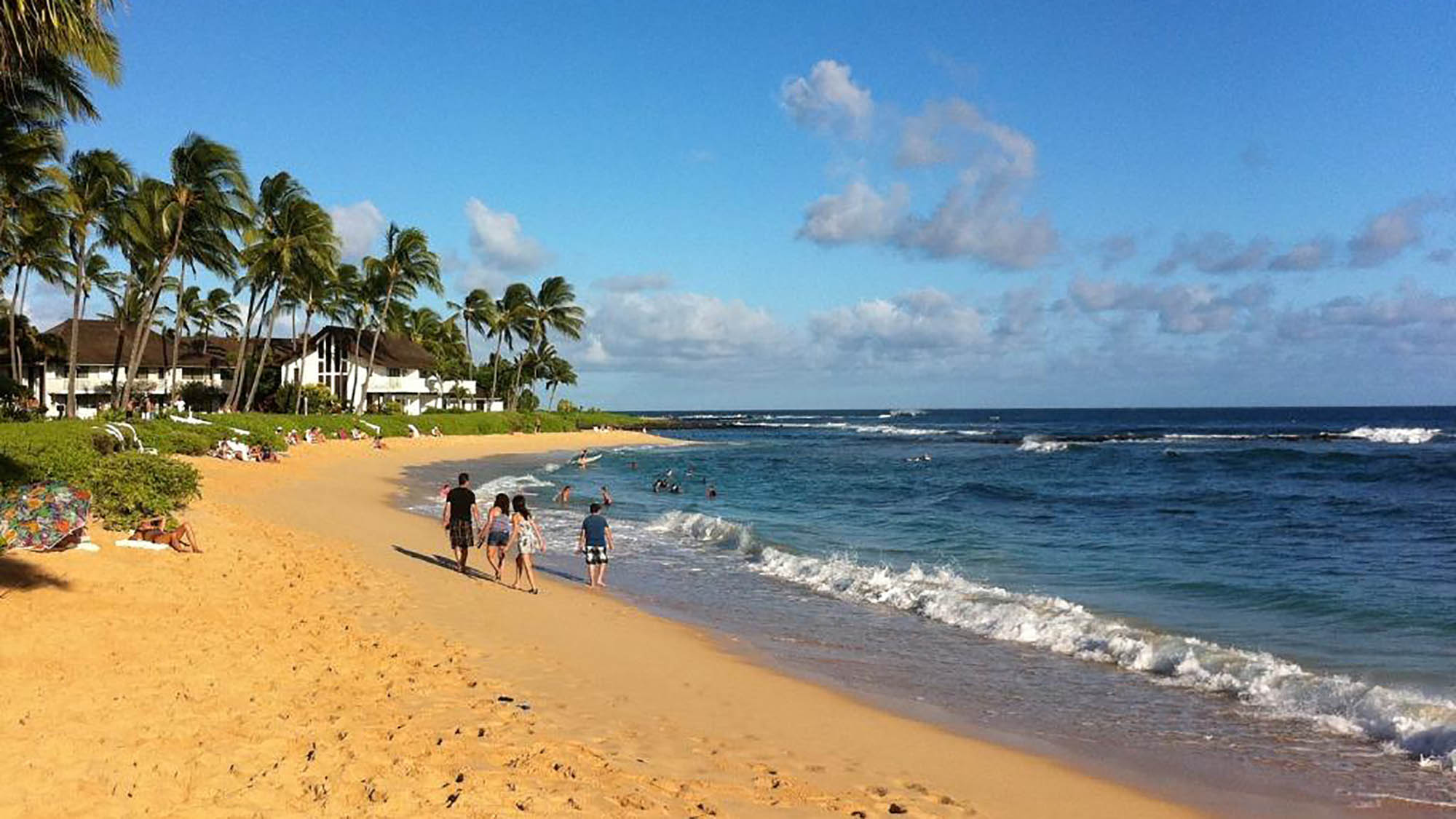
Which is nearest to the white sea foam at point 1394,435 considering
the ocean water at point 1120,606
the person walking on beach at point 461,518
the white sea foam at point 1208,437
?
the white sea foam at point 1208,437

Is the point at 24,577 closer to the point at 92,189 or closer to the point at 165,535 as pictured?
the point at 165,535

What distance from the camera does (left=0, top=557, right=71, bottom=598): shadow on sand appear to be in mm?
9133

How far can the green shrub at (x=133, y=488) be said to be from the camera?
1251 cm

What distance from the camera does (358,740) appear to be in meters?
6.00

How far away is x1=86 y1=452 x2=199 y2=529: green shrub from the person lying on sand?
25 cm

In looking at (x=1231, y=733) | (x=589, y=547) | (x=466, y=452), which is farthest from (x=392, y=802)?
(x=466, y=452)

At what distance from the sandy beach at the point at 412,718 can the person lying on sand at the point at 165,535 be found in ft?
1.44

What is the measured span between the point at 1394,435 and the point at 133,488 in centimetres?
7658

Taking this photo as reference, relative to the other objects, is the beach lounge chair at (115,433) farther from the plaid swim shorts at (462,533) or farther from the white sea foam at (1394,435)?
the white sea foam at (1394,435)

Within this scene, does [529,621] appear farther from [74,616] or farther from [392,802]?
[392,802]

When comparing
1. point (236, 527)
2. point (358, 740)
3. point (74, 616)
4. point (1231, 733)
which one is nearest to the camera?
point (358, 740)

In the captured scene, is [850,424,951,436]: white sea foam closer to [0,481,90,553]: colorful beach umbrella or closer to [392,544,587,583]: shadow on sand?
[392,544,587,583]: shadow on sand

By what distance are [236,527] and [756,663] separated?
10256mm

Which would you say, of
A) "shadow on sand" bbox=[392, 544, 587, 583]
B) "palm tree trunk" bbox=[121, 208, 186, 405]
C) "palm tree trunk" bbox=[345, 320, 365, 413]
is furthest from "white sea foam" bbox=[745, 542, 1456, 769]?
"palm tree trunk" bbox=[345, 320, 365, 413]
